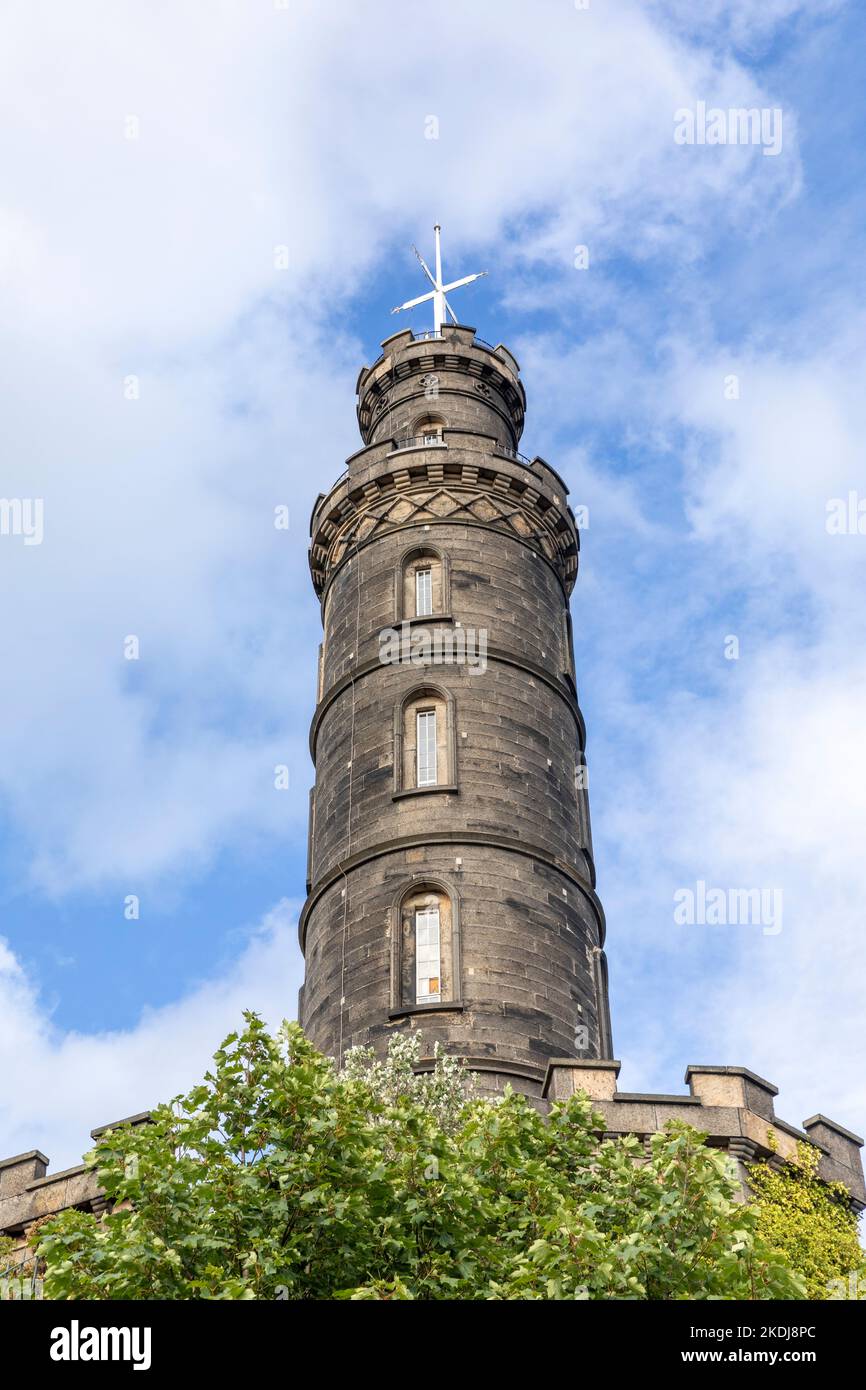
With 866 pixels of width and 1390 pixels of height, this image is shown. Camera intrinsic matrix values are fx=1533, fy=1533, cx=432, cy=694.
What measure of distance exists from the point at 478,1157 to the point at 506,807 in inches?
495

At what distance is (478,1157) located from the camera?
1656cm

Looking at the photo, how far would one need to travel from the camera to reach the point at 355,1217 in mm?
14672

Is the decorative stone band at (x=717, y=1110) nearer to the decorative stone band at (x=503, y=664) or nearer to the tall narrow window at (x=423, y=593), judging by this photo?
the decorative stone band at (x=503, y=664)

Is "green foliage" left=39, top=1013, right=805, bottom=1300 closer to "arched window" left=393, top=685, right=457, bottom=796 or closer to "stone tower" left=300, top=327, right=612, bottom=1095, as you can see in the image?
"stone tower" left=300, top=327, right=612, bottom=1095

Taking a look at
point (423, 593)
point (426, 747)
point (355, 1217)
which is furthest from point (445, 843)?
point (355, 1217)

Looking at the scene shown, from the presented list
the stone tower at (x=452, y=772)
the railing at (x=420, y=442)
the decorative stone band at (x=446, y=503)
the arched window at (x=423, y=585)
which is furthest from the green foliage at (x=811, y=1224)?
the railing at (x=420, y=442)

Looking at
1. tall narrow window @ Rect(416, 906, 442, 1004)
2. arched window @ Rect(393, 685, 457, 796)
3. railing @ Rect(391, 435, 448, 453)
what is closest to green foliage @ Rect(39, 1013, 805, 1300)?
tall narrow window @ Rect(416, 906, 442, 1004)

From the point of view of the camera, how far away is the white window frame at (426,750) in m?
29.4

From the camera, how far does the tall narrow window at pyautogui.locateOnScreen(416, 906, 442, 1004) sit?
87.5 ft

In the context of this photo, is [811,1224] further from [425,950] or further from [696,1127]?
[425,950]

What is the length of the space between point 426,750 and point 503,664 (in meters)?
2.60

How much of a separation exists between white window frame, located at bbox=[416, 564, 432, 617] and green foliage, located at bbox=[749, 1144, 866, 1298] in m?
14.3
